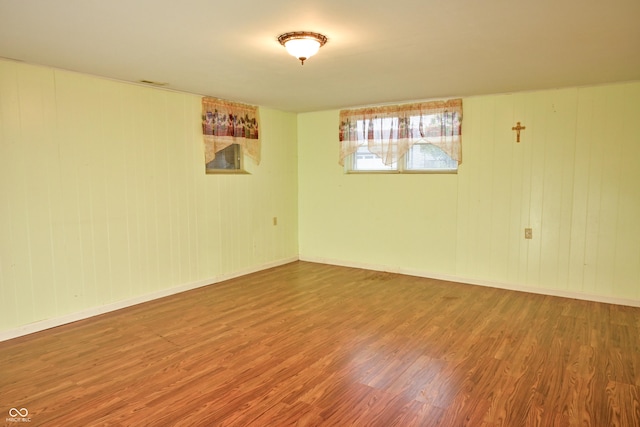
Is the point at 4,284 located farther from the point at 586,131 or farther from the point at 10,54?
the point at 586,131

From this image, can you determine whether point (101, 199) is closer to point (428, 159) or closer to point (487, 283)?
point (428, 159)

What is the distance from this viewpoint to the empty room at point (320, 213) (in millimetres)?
2424

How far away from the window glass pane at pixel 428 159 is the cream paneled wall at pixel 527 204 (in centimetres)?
14

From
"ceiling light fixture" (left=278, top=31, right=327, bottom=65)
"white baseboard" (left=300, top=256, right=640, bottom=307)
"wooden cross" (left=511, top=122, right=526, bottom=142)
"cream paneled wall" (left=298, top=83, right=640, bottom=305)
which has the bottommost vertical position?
"white baseboard" (left=300, top=256, right=640, bottom=307)

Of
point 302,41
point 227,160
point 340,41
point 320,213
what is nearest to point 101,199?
point 227,160

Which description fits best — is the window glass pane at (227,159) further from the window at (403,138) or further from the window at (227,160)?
the window at (403,138)

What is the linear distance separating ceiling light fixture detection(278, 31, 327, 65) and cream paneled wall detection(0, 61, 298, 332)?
2129 millimetres

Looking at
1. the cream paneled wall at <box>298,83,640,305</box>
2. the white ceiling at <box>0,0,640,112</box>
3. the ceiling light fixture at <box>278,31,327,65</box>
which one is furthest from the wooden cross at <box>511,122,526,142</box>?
the ceiling light fixture at <box>278,31,327,65</box>

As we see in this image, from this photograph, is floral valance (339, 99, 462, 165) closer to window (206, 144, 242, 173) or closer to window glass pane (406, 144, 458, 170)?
window glass pane (406, 144, 458, 170)

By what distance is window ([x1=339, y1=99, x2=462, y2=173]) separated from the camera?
498cm

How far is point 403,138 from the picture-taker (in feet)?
17.3

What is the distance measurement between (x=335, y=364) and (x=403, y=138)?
3.30m

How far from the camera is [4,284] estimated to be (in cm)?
330

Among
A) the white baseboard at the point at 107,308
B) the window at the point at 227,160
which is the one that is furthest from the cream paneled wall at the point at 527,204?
the white baseboard at the point at 107,308
